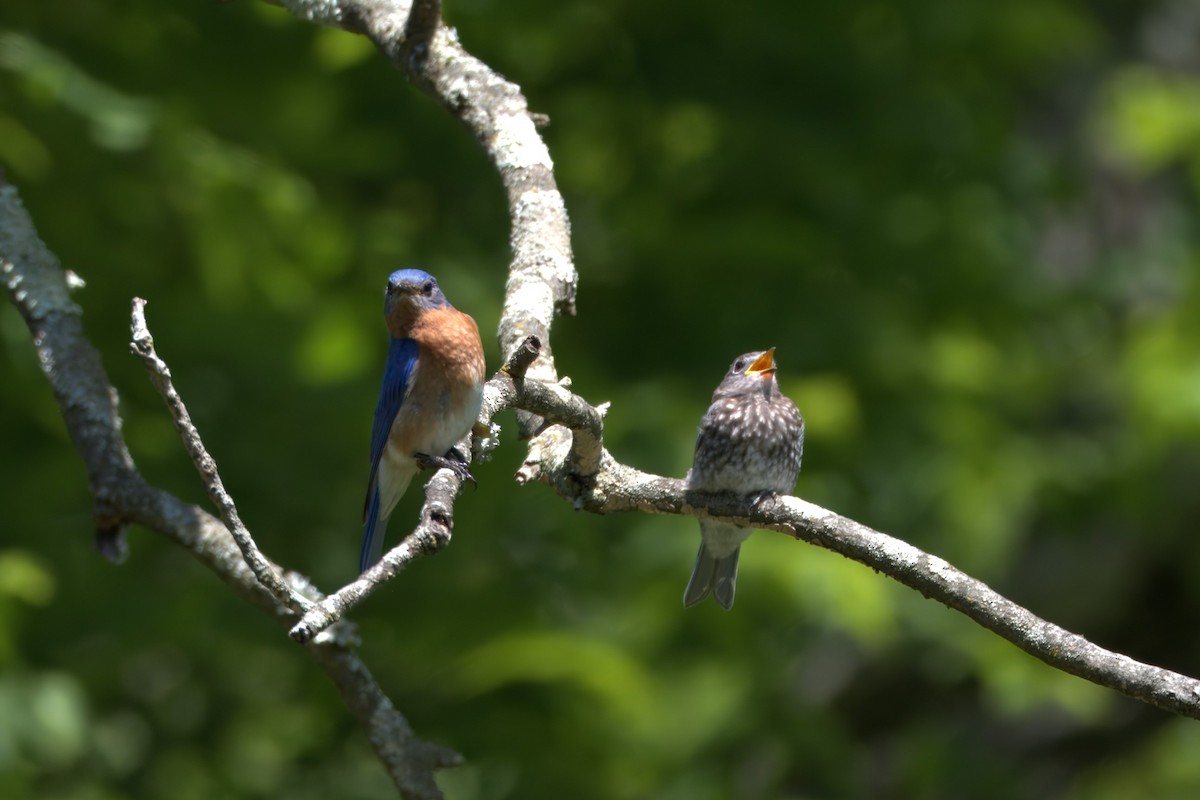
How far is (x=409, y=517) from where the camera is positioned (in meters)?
5.33

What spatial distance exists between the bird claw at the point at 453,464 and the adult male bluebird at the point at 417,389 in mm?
215

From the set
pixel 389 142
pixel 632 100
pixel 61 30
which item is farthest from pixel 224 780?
pixel 632 100

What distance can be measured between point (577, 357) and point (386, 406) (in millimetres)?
1935

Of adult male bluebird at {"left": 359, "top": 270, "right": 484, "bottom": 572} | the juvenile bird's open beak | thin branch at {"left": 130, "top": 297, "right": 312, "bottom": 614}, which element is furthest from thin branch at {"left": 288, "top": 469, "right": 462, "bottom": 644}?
the juvenile bird's open beak

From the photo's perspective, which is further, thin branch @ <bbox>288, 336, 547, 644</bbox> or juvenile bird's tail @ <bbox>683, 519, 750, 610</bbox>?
juvenile bird's tail @ <bbox>683, 519, 750, 610</bbox>

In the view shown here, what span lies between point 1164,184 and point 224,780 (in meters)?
9.02

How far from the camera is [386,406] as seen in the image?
13.3 ft

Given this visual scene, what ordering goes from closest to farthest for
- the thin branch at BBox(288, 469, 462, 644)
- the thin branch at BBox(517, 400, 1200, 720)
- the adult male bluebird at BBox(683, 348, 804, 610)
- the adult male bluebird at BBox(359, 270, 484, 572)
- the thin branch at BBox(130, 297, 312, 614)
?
the thin branch at BBox(288, 469, 462, 644) < the thin branch at BBox(130, 297, 312, 614) < the thin branch at BBox(517, 400, 1200, 720) < the adult male bluebird at BBox(359, 270, 484, 572) < the adult male bluebird at BBox(683, 348, 804, 610)

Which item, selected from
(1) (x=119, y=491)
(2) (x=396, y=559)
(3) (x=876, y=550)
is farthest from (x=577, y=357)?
(2) (x=396, y=559)

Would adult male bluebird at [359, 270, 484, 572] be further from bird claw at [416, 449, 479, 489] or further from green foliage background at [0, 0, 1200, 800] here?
green foliage background at [0, 0, 1200, 800]

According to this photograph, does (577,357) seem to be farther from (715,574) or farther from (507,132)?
(507,132)

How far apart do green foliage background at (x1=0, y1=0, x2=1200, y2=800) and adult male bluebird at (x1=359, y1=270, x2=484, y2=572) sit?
0.96 m

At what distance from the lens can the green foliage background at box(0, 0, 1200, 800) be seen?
5.18 meters

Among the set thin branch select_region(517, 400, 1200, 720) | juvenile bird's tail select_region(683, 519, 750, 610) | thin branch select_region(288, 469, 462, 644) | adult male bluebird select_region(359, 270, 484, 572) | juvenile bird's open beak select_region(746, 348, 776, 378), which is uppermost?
juvenile bird's open beak select_region(746, 348, 776, 378)
